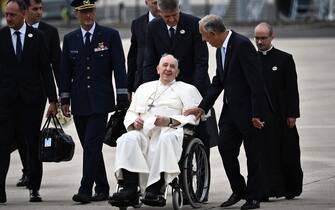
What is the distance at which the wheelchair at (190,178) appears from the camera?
10766 millimetres

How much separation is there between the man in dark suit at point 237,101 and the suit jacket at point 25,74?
1.71 meters

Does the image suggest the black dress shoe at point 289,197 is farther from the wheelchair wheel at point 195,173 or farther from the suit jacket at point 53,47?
the suit jacket at point 53,47

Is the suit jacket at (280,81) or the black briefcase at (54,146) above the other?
the suit jacket at (280,81)

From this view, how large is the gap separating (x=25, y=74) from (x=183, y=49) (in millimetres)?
1536

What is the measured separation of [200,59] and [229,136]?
0.95m

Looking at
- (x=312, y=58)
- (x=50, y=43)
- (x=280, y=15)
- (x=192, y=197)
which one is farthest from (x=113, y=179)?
(x=280, y=15)

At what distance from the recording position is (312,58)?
31734 millimetres

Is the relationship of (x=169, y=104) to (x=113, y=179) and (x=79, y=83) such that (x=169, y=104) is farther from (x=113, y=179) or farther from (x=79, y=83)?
(x=113, y=179)

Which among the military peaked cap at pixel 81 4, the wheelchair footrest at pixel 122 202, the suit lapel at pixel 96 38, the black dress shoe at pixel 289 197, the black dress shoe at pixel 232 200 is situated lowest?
Result: the black dress shoe at pixel 289 197

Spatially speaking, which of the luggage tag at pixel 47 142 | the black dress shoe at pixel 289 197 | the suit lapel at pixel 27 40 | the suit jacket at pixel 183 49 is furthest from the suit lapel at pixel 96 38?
the black dress shoe at pixel 289 197

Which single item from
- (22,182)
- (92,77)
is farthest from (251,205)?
(22,182)

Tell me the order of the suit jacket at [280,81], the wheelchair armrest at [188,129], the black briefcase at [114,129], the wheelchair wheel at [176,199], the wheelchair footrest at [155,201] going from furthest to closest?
1. the suit jacket at [280,81]
2. the black briefcase at [114,129]
3. the wheelchair armrest at [188,129]
4. the wheelchair wheel at [176,199]
5. the wheelchair footrest at [155,201]

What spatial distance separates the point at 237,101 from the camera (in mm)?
10992

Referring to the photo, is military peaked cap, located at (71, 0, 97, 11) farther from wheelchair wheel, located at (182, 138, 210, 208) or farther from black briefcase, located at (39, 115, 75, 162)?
wheelchair wheel, located at (182, 138, 210, 208)
